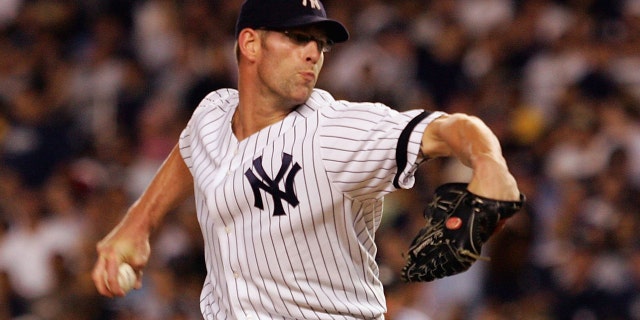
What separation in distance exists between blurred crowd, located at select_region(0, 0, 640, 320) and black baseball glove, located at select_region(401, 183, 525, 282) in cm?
302

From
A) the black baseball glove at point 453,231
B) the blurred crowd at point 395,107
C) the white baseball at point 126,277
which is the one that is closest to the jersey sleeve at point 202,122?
the white baseball at point 126,277

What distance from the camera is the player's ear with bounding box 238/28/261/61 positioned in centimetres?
364

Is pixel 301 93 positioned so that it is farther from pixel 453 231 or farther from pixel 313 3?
pixel 453 231

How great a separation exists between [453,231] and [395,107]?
5.13 metres

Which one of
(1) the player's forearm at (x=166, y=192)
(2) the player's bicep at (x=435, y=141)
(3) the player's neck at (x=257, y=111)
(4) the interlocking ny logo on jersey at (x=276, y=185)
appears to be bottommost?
(1) the player's forearm at (x=166, y=192)

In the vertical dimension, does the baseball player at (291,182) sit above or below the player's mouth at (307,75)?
below

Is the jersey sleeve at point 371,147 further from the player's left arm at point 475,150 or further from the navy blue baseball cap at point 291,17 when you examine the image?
the navy blue baseball cap at point 291,17

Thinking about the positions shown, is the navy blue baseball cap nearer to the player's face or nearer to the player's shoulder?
the player's face

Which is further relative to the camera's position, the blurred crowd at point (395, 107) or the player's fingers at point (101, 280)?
the blurred crowd at point (395, 107)

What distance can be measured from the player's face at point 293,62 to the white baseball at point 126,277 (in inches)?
29.9

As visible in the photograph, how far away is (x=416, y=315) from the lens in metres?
A: 5.93

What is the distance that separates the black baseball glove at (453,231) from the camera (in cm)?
272

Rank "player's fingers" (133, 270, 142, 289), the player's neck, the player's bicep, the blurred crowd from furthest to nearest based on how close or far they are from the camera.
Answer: the blurred crowd < "player's fingers" (133, 270, 142, 289) < the player's neck < the player's bicep

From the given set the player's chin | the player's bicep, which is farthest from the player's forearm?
the player's bicep
